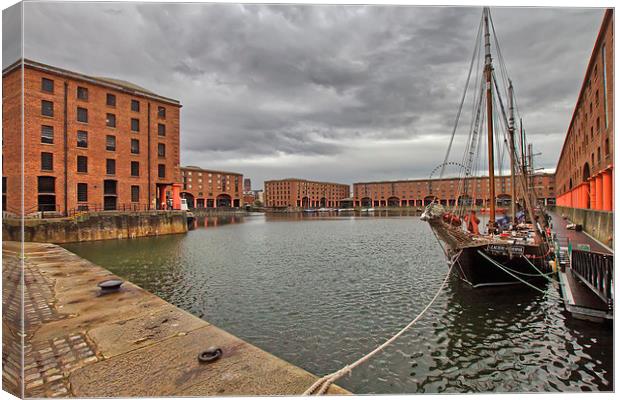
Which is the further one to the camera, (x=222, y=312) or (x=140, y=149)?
(x=140, y=149)

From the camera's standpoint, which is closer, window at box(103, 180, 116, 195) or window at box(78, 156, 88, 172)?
window at box(78, 156, 88, 172)

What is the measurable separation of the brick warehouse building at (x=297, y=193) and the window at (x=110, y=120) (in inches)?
4837

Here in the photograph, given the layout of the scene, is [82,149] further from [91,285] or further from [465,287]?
[465,287]

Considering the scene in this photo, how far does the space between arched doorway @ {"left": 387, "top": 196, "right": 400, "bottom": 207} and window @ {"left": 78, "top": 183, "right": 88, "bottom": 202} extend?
136 m

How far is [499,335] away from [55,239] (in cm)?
3446

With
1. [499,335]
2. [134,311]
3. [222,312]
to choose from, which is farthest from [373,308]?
[134,311]

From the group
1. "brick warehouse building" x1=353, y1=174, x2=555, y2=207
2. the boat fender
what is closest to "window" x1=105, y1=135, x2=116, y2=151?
the boat fender

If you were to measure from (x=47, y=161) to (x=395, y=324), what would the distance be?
36.2m

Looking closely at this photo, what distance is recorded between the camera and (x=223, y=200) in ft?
431

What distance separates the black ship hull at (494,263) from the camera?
44.9ft

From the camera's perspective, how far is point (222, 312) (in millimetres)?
10977

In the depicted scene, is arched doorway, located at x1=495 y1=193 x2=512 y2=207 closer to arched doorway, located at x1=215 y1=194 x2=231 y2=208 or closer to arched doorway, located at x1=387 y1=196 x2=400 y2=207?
arched doorway, located at x1=387 y1=196 x2=400 y2=207

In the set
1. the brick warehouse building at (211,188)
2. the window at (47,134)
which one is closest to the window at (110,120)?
the window at (47,134)

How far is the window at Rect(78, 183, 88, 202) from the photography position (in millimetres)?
33750
